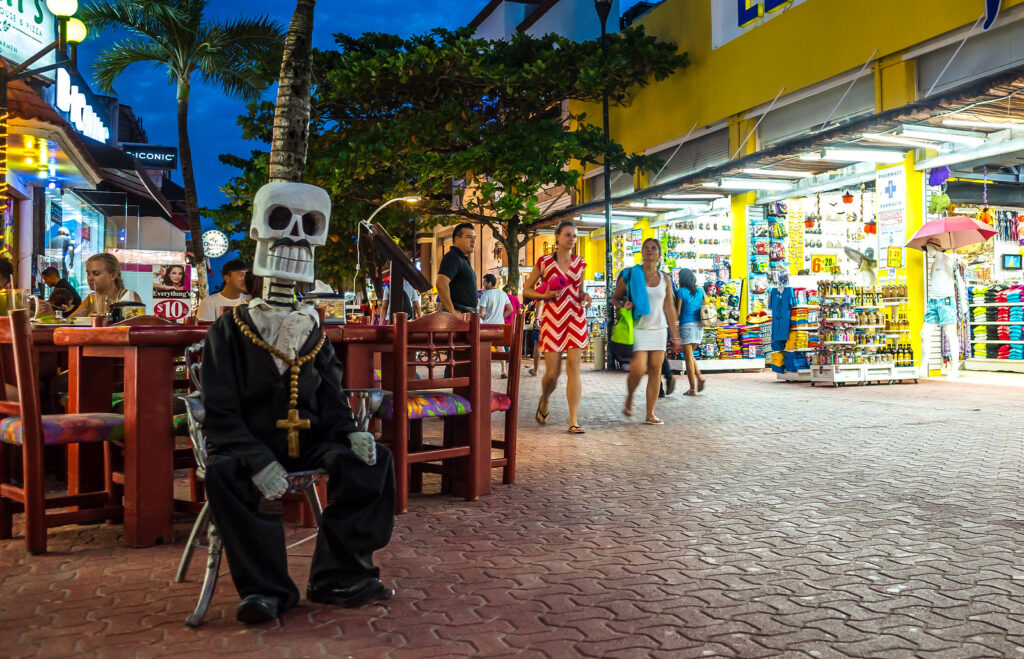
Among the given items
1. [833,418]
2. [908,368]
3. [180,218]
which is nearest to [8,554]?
[833,418]

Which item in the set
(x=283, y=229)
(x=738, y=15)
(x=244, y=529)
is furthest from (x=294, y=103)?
(x=738, y=15)

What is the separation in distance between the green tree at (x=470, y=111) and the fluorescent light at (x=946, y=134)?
6.65m

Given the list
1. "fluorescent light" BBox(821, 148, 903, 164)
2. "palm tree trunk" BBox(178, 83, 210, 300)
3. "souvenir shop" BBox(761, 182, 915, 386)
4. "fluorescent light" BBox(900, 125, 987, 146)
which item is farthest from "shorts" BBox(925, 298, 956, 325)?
"palm tree trunk" BBox(178, 83, 210, 300)

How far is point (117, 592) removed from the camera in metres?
3.46

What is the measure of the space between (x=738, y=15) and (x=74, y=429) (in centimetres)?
1667

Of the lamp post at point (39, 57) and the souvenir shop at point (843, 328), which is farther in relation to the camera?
the souvenir shop at point (843, 328)

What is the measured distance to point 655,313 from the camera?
8.68m

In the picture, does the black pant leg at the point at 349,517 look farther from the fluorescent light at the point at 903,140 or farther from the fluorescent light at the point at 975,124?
the fluorescent light at the point at 975,124


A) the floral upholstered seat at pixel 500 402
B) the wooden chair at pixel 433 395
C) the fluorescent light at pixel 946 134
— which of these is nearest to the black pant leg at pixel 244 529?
the wooden chair at pixel 433 395

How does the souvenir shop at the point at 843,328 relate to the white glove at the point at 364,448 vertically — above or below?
above

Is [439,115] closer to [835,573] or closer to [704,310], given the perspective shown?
[704,310]

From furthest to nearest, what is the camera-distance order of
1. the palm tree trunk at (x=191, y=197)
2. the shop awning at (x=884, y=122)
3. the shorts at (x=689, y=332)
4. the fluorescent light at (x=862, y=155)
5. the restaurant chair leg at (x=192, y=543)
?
the palm tree trunk at (x=191, y=197) < the fluorescent light at (x=862, y=155) < the shorts at (x=689, y=332) < the shop awning at (x=884, y=122) < the restaurant chair leg at (x=192, y=543)

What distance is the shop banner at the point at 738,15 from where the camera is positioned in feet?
55.4

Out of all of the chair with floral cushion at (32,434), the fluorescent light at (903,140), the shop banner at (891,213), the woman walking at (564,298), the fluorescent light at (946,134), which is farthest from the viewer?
the shop banner at (891,213)
